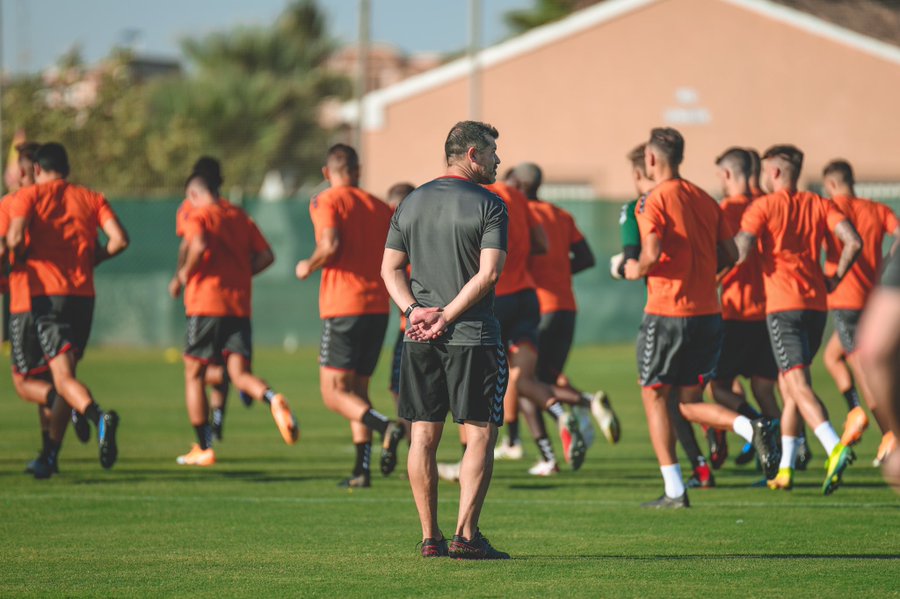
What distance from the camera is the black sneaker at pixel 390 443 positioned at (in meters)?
9.92

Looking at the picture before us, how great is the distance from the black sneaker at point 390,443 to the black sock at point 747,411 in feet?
7.71

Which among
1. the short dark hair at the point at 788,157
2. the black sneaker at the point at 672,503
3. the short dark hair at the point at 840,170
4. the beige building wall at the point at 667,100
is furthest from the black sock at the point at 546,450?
the beige building wall at the point at 667,100

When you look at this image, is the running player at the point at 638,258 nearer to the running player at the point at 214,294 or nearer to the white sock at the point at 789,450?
the white sock at the point at 789,450

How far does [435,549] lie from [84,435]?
4402mm

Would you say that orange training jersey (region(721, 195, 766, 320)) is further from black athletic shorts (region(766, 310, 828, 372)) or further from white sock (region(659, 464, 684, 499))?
white sock (region(659, 464, 684, 499))

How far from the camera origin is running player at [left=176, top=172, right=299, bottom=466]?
1171 cm

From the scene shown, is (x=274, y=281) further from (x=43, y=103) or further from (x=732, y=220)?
(x=732, y=220)

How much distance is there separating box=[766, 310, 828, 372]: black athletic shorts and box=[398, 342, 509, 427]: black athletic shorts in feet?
11.5

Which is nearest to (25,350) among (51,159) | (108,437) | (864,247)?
(108,437)

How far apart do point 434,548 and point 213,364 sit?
5038 millimetres

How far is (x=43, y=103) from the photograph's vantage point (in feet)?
112

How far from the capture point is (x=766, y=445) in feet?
30.5

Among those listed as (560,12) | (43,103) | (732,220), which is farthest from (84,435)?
(560,12)

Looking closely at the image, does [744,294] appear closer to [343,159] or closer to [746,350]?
[746,350]
